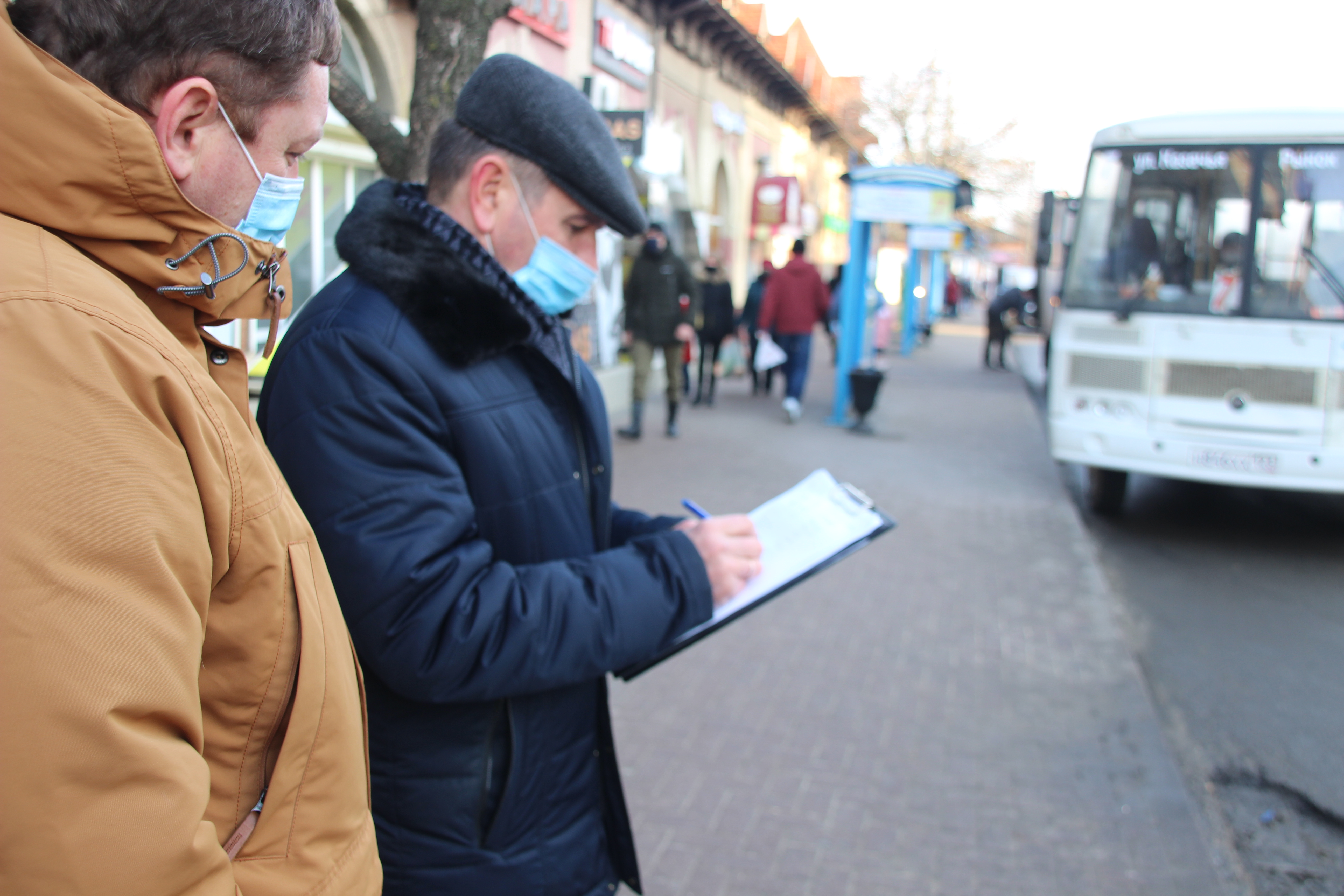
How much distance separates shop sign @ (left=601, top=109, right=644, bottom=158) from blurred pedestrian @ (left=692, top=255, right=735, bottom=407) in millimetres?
3013

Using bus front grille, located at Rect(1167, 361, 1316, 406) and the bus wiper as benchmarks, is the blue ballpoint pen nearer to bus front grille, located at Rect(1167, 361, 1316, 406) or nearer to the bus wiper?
bus front grille, located at Rect(1167, 361, 1316, 406)

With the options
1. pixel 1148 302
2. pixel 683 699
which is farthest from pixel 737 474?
pixel 683 699

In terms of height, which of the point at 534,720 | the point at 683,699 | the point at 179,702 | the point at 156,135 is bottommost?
the point at 683,699

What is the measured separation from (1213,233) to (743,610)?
7.04 meters

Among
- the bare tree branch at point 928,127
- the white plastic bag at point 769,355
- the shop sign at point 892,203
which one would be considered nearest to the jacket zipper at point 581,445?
the shop sign at point 892,203

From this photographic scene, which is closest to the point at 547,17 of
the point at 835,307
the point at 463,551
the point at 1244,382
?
the point at 1244,382

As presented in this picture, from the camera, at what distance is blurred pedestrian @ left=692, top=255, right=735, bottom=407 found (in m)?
13.1

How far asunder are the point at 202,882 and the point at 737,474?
27.1ft

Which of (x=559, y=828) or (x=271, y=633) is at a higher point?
(x=271, y=633)

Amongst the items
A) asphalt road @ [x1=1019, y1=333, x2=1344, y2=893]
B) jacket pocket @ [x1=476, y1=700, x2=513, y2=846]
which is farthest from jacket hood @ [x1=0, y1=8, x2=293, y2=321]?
asphalt road @ [x1=1019, y1=333, x2=1344, y2=893]

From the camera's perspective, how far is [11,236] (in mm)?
776

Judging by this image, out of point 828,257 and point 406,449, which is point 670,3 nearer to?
point 406,449

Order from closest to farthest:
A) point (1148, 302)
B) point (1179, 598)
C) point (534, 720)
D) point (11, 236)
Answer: point (11, 236), point (534, 720), point (1179, 598), point (1148, 302)

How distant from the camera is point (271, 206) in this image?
117 cm
